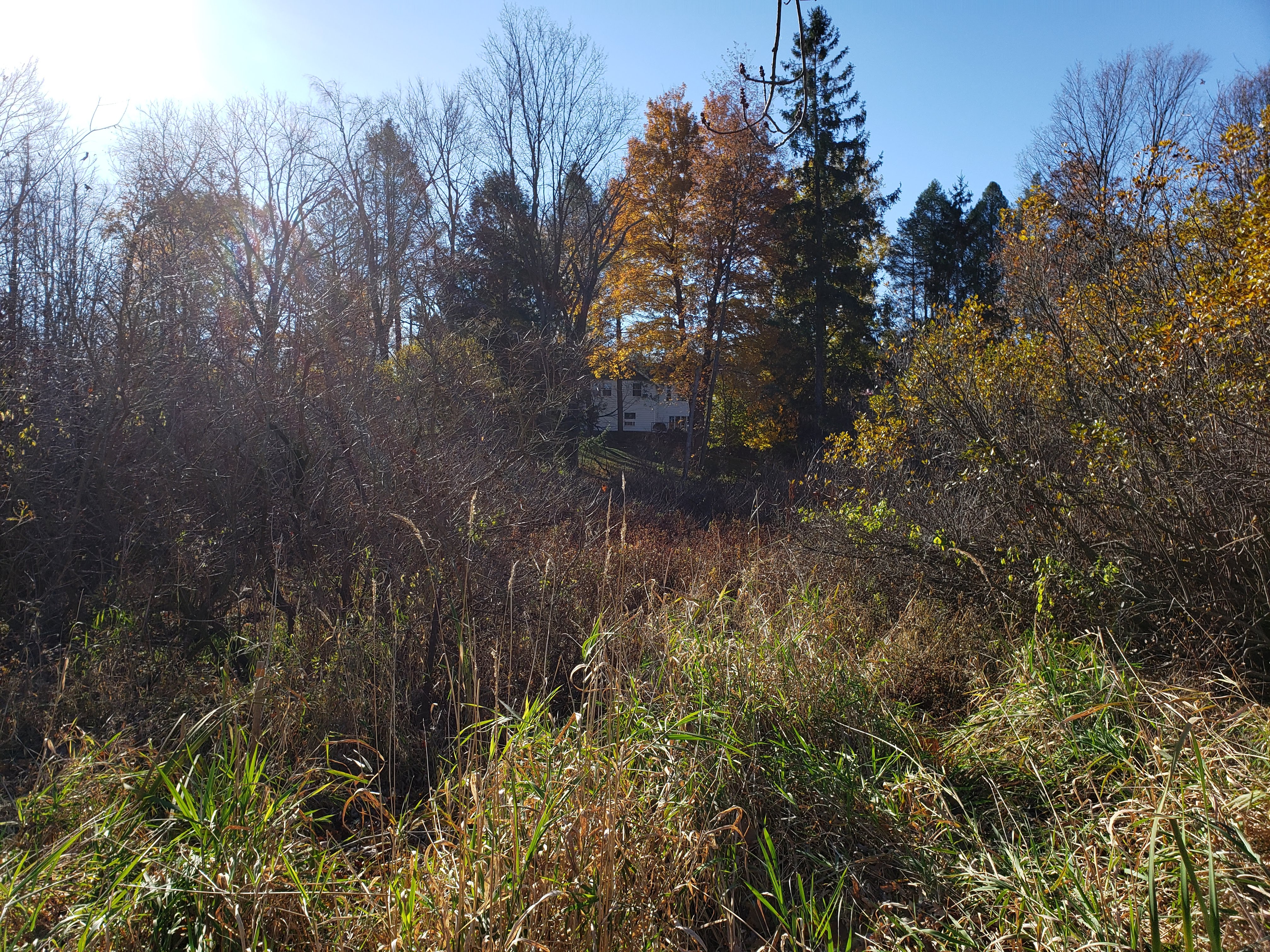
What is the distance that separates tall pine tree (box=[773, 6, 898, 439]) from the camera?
22.7m

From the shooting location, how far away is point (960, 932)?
2.42 m

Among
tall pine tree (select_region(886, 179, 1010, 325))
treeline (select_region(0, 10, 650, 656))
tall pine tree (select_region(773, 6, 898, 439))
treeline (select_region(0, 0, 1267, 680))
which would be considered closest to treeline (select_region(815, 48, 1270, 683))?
treeline (select_region(0, 0, 1267, 680))

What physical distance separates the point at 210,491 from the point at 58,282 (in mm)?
2804

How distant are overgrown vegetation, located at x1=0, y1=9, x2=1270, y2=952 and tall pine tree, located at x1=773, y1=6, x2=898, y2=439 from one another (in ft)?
40.9

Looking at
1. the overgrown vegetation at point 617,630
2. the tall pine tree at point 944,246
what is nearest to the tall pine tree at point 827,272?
the tall pine tree at point 944,246

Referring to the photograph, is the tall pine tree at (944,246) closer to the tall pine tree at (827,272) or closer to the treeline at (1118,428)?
the tall pine tree at (827,272)

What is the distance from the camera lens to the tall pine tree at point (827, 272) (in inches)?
892

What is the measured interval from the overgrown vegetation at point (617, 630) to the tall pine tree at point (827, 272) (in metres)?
12.5

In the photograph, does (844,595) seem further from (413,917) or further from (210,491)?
(210,491)

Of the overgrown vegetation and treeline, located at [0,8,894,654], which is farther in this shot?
treeline, located at [0,8,894,654]

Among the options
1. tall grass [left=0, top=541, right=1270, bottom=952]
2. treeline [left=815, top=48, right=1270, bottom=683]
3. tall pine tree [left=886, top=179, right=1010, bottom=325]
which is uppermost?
tall pine tree [left=886, top=179, right=1010, bottom=325]

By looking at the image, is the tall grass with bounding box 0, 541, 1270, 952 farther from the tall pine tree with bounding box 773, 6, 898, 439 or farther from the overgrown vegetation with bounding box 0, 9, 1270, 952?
the tall pine tree with bounding box 773, 6, 898, 439

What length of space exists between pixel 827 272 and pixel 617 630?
817 inches

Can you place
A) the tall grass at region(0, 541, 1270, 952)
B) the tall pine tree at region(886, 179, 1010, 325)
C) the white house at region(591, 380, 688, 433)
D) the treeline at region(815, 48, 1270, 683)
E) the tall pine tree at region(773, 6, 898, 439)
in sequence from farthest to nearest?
the white house at region(591, 380, 688, 433)
the tall pine tree at region(886, 179, 1010, 325)
the tall pine tree at region(773, 6, 898, 439)
the treeline at region(815, 48, 1270, 683)
the tall grass at region(0, 541, 1270, 952)
